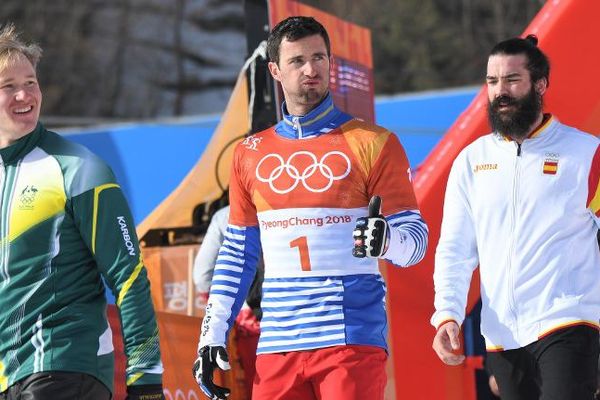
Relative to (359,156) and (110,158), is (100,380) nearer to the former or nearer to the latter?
(359,156)

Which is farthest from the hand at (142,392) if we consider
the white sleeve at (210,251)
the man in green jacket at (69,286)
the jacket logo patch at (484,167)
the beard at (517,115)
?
the white sleeve at (210,251)

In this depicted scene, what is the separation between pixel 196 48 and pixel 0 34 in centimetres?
2617

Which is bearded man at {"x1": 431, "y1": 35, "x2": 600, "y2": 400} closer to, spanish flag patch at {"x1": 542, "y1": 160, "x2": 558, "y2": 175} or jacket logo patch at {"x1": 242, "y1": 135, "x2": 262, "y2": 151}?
spanish flag patch at {"x1": 542, "y1": 160, "x2": 558, "y2": 175}

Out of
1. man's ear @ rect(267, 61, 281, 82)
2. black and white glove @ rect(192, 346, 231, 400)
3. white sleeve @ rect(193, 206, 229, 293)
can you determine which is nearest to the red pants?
black and white glove @ rect(192, 346, 231, 400)

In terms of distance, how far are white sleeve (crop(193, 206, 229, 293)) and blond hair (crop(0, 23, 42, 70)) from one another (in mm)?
2442

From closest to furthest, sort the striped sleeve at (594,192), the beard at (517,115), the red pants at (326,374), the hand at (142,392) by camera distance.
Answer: the hand at (142,392) → the red pants at (326,374) → the striped sleeve at (594,192) → the beard at (517,115)

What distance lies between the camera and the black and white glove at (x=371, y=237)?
381cm

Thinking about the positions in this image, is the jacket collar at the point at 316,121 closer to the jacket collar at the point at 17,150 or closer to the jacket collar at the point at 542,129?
the jacket collar at the point at 542,129

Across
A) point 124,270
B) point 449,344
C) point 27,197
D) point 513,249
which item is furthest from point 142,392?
point 513,249

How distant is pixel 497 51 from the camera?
15.4 feet

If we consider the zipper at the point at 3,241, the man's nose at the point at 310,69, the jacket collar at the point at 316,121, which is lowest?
the zipper at the point at 3,241

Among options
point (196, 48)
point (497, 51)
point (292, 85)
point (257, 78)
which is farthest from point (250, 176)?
point (196, 48)

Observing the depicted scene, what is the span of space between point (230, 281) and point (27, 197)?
0.87 metres

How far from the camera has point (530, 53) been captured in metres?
4.68
